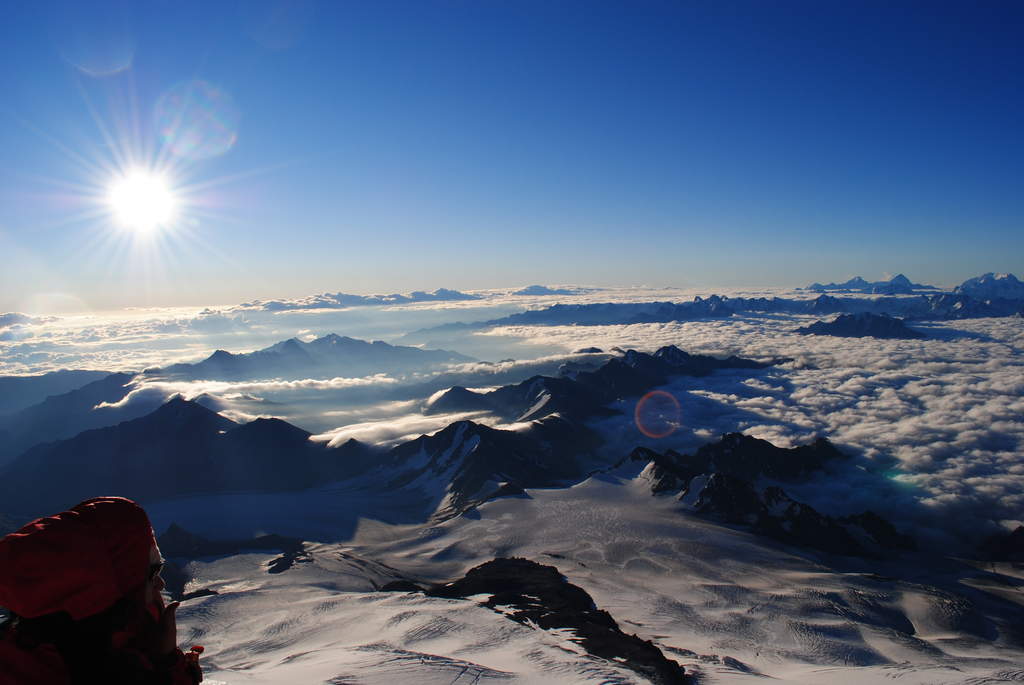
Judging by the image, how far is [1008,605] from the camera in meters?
115

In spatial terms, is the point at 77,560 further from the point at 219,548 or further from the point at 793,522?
the point at 793,522

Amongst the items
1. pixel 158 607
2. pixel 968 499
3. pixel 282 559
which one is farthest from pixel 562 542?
pixel 968 499

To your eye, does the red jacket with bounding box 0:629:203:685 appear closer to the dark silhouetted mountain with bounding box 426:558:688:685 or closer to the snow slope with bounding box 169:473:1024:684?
the snow slope with bounding box 169:473:1024:684

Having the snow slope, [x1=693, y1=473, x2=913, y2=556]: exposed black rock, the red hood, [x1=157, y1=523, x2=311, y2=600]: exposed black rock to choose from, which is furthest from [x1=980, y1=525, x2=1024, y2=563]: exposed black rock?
the red hood

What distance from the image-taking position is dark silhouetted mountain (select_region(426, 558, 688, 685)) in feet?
157

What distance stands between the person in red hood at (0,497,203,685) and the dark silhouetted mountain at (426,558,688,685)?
40.2m

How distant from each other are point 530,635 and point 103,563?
5541cm

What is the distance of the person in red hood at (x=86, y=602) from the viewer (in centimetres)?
455

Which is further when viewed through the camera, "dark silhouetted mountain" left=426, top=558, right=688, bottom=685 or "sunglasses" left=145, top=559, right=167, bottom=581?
"dark silhouetted mountain" left=426, top=558, right=688, bottom=685

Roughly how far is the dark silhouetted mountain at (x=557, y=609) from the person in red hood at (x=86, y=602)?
132 feet

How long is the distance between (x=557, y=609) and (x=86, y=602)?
74489 millimetres

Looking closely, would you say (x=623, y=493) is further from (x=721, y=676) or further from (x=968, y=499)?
(x=968, y=499)

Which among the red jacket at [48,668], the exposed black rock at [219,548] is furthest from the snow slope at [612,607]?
the red jacket at [48,668]

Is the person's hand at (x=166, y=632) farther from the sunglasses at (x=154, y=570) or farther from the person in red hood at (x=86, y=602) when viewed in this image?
the sunglasses at (x=154, y=570)
